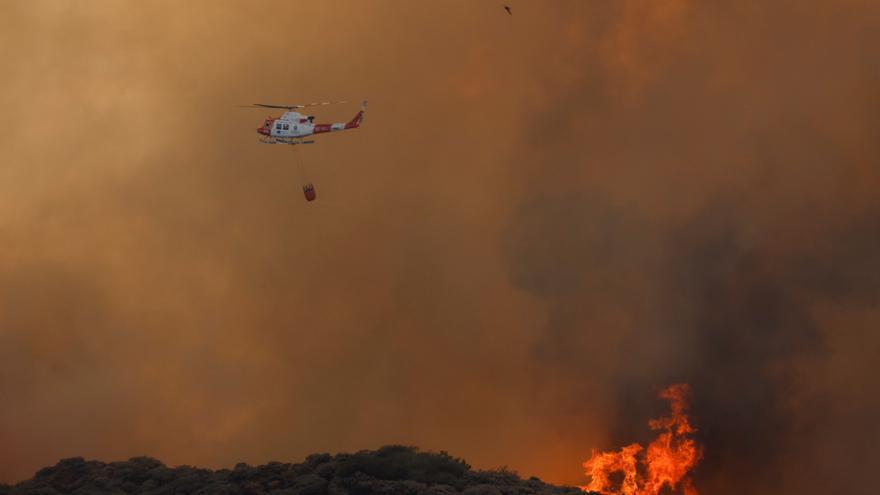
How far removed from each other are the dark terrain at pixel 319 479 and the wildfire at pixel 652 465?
2956 centimetres

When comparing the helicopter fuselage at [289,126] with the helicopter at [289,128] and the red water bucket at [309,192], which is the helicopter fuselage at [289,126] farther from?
the red water bucket at [309,192]

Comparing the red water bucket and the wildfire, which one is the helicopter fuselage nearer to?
the red water bucket

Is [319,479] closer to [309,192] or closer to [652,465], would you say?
[309,192]

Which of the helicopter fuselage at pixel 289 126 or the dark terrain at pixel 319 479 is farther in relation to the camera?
the helicopter fuselage at pixel 289 126

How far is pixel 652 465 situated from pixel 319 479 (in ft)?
138

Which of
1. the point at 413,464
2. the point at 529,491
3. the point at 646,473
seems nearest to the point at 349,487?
the point at 413,464

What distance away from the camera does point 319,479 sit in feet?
196

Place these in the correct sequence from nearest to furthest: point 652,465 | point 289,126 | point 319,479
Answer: point 319,479
point 289,126
point 652,465

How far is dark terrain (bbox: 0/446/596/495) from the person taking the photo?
193 feet

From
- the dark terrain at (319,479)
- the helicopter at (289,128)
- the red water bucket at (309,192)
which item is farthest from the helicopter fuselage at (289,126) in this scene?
the dark terrain at (319,479)

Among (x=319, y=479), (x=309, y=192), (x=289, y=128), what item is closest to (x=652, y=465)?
(x=309, y=192)

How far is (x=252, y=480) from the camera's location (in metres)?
61.1

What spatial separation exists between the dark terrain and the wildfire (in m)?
29.6

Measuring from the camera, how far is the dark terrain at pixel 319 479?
58.9 m
